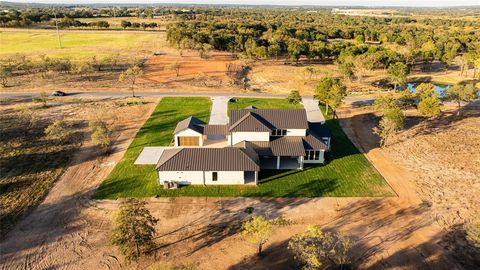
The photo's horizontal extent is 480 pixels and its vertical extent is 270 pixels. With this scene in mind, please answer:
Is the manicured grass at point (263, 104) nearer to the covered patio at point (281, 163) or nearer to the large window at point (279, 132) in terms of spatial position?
the large window at point (279, 132)

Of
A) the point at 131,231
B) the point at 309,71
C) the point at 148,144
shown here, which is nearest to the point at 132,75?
the point at 148,144

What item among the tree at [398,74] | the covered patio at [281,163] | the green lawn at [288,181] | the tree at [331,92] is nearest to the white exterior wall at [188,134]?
the green lawn at [288,181]

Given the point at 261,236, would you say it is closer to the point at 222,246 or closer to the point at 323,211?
the point at 222,246

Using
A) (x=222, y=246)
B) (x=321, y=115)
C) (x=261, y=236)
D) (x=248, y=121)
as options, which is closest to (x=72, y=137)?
(x=248, y=121)

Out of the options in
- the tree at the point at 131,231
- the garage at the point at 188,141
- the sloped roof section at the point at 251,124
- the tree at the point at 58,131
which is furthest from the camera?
the tree at the point at 58,131

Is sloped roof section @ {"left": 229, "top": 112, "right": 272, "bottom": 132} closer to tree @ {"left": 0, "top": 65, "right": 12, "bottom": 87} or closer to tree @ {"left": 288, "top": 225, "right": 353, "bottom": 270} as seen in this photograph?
tree @ {"left": 288, "top": 225, "right": 353, "bottom": 270}

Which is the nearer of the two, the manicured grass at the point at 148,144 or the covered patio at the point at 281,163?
the manicured grass at the point at 148,144
